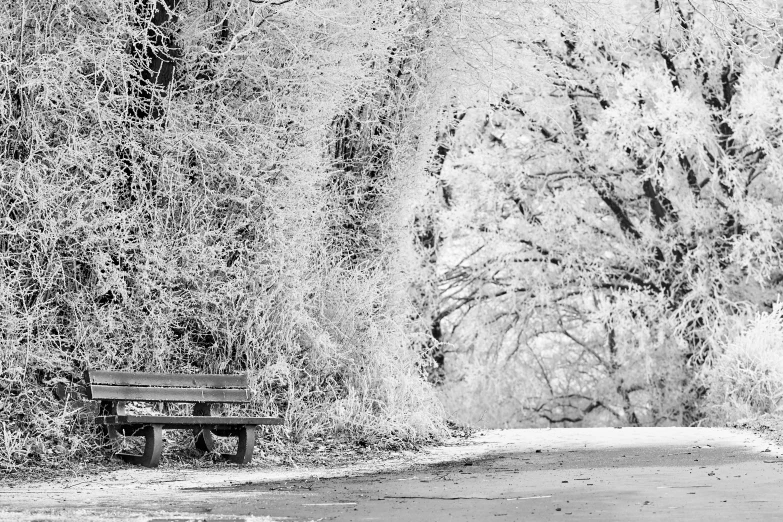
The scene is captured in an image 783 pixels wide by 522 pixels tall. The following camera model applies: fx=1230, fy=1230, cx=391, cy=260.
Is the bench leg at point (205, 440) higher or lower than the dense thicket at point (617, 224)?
lower

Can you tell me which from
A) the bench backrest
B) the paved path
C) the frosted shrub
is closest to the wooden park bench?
the bench backrest

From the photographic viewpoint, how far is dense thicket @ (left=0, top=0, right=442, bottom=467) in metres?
9.35

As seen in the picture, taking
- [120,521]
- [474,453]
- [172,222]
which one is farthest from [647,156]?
[120,521]

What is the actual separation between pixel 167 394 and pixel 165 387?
0.07m

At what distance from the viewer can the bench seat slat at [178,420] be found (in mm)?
8852

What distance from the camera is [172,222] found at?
10266 millimetres

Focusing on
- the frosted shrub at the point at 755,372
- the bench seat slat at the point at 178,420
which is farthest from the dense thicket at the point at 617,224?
the bench seat slat at the point at 178,420

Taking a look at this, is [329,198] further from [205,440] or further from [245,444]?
[245,444]

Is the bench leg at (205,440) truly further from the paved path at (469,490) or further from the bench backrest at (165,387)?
the paved path at (469,490)

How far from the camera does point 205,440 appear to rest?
10.2m

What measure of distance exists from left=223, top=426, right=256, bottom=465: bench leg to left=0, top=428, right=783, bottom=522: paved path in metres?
0.42

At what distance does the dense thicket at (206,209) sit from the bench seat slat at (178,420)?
0.55 metres

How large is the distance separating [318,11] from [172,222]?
7.15 ft

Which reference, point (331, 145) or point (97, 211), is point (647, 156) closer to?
point (331, 145)
